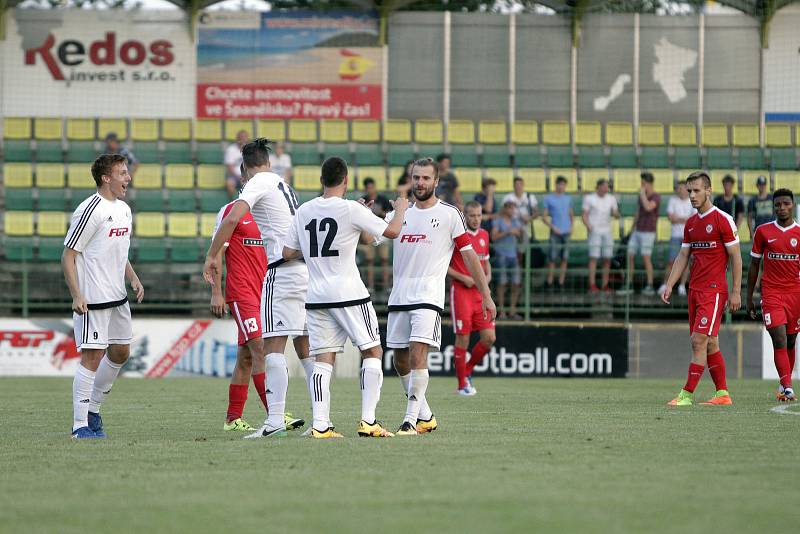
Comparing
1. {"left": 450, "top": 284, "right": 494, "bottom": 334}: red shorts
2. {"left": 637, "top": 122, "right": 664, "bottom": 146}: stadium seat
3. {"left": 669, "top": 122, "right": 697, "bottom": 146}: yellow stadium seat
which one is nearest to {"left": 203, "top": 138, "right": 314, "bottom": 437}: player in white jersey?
{"left": 450, "top": 284, "right": 494, "bottom": 334}: red shorts

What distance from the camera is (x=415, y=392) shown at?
915cm

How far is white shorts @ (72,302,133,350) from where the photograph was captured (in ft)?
30.3

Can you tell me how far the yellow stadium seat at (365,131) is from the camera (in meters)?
26.0

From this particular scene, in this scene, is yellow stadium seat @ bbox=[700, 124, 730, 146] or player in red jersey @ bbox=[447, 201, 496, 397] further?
yellow stadium seat @ bbox=[700, 124, 730, 146]

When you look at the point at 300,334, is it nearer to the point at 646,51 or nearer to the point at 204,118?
the point at 204,118

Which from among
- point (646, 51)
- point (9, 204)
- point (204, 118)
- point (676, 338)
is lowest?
point (676, 338)

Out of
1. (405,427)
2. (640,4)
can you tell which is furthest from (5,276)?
(640,4)

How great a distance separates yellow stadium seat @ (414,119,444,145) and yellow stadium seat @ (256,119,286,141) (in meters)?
2.84

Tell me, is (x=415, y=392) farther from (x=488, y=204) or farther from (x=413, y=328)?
(x=488, y=204)

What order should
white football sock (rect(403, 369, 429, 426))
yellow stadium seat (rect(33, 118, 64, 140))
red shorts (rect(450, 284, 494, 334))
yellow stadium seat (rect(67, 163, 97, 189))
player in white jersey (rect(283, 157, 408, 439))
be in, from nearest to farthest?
1. player in white jersey (rect(283, 157, 408, 439))
2. white football sock (rect(403, 369, 429, 426))
3. red shorts (rect(450, 284, 494, 334))
4. yellow stadium seat (rect(67, 163, 97, 189))
5. yellow stadium seat (rect(33, 118, 64, 140))

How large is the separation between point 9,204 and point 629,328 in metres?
11.7

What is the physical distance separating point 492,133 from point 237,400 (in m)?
17.6

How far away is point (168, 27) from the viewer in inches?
1065

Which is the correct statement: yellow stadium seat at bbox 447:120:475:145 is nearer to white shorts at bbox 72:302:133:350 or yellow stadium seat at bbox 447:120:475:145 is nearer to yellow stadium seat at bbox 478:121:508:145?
yellow stadium seat at bbox 478:121:508:145
